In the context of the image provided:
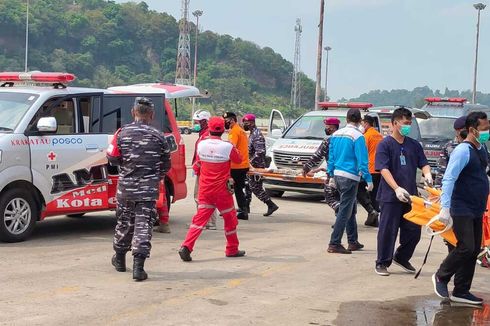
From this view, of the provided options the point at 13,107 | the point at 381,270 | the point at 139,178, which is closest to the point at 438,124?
the point at 381,270

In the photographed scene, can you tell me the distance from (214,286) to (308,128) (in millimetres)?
10242

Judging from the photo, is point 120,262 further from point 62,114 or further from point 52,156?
point 62,114

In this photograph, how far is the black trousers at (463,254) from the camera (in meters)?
7.69

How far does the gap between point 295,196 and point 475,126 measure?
35.7ft

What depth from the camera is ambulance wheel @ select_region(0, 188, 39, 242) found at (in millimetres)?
10086

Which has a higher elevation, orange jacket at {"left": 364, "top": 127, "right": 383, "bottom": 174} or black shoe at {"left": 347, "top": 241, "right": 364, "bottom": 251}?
orange jacket at {"left": 364, "top": 127, "right": 383, "bottom": 174}

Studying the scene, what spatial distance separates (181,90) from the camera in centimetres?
1241

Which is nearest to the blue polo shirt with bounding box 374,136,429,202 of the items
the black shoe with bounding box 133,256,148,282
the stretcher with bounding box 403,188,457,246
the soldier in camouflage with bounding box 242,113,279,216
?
the stretcher with bounding box 403,188,457,246

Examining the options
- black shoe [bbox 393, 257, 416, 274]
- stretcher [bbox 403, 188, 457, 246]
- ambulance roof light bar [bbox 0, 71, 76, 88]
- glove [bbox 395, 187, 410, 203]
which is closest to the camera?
stretcher [bbox 403, 188, 457, 246]

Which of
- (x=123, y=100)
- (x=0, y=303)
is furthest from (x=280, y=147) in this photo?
(x=0, y=303)

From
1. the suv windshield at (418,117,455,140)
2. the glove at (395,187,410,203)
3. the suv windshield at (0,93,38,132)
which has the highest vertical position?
the suv windshield at (0,93,38,132)

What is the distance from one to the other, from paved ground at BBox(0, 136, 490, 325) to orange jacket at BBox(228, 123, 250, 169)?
169 centimetres

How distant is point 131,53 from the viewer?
149500 millimetres

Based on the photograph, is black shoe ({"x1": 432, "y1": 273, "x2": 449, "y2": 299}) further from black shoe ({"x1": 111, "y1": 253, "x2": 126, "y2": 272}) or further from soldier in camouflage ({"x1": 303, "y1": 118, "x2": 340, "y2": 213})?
soldier in camouflage ({"x1": 303, "y1": 118, "x2": 340, "y2": 213})
